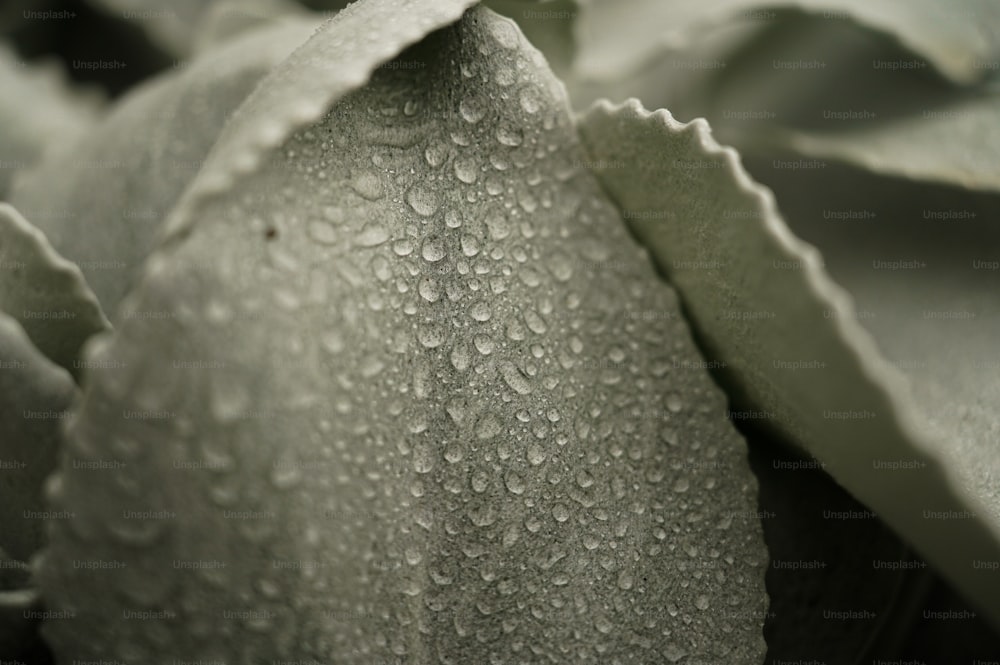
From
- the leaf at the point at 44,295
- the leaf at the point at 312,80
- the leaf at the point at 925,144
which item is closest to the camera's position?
the leaf at the point at 312,80

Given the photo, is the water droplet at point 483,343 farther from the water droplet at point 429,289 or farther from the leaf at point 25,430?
the leaf at point 25,430

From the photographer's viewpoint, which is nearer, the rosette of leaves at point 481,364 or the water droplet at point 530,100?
the rosette of leaves at point 481,364

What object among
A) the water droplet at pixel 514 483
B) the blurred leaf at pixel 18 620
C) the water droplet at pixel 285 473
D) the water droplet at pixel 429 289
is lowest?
the blurred leaf at pixel 18 620

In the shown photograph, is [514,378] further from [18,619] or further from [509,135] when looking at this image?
[18,619]

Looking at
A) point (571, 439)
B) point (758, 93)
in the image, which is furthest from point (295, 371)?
point (758, 93)

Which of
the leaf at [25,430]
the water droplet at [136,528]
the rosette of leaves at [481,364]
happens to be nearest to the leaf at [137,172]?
the rosette of leaves at [481,364]

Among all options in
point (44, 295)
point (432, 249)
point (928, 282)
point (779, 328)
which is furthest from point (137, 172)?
point (928, 282)
